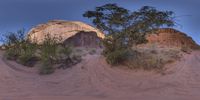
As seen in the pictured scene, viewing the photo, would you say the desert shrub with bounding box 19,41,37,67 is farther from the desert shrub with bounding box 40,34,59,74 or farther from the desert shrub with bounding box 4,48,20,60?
the desert shrub with bounding box 40,34,59,74

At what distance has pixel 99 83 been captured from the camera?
17.0m

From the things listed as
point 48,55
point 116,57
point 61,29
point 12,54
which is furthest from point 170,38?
point 12,54

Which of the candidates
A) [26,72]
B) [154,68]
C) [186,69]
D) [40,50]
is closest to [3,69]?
[26,72]

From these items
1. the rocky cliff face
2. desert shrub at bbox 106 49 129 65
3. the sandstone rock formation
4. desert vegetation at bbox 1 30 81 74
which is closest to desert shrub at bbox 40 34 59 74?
desert vegetation at bbox 1 30 81 74

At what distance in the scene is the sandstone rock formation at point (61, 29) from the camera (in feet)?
100

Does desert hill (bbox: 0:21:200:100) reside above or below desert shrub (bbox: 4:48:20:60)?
below

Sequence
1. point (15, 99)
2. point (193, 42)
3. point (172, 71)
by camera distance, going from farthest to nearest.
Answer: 1. point (193, 42)
2. point (172, 71)
3. point (15, 99)

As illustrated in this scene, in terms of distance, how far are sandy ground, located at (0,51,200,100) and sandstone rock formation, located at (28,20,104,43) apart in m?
10.8

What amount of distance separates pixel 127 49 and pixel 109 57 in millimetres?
1087

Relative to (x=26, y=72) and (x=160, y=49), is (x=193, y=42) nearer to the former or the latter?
(x=160, y=49)

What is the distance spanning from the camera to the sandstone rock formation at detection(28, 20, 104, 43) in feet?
100

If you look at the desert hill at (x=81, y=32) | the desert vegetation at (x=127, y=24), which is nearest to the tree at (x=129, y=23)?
the desert vegetation at (x=127, y=24)

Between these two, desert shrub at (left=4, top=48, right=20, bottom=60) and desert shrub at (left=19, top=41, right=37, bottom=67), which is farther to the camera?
desert shrub at (left=4, top=48, right=20, bottom=60)

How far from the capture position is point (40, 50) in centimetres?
2048
